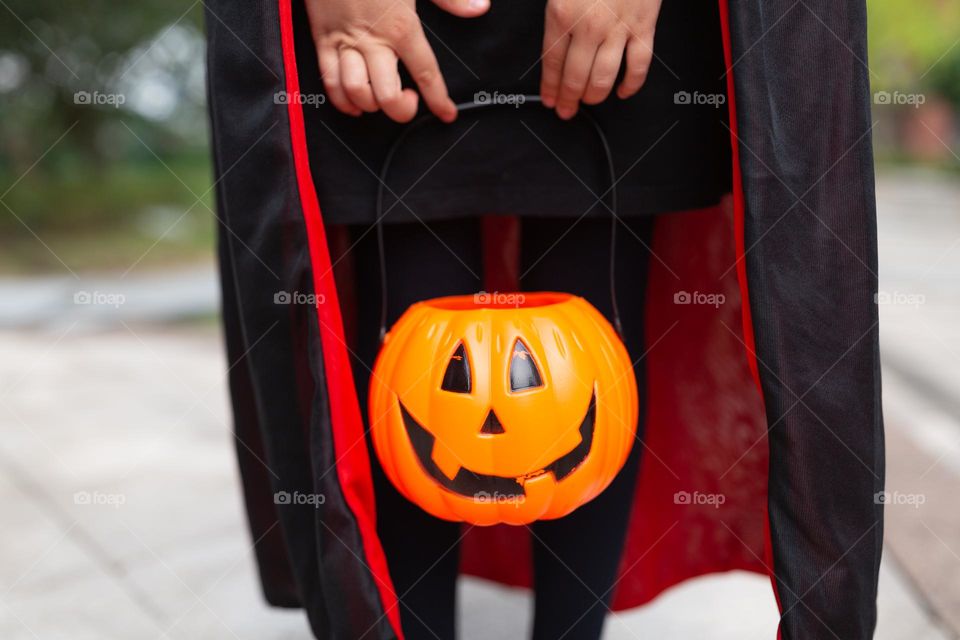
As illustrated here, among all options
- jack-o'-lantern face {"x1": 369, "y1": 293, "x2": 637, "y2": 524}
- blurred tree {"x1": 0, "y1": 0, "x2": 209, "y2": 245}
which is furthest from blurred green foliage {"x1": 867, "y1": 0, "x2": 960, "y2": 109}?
jack-o'-lantern face {"x1": 369, "y1": 293, "x2": 637, "y2": 524}

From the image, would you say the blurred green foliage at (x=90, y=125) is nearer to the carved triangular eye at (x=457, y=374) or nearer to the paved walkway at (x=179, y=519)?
the paved walkway at (x=179, y=519)

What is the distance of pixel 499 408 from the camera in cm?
97

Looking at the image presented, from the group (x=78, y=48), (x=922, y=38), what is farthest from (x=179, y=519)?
(x=922, y=38)

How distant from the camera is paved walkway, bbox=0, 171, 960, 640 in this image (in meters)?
1.55

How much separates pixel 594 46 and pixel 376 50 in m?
0.25

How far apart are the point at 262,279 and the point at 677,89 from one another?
57 centimetres

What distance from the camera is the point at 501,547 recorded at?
153 centimetres

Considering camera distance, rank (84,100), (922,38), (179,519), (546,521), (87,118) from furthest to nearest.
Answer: (922,38)
(87,118)
(84,100)
(179,519)
(546,521)

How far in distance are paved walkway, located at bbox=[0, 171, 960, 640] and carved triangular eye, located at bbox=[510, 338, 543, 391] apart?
2.38 feet

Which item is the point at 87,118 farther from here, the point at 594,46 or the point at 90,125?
the point at 594,46

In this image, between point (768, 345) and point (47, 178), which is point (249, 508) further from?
point (47, 178)

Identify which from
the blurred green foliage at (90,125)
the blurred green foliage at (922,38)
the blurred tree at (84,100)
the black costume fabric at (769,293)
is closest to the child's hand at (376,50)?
the black costume fabric at (769,293)

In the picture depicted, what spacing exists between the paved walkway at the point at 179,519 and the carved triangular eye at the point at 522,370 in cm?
73

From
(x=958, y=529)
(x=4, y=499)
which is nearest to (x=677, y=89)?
(x=958, y=529)
